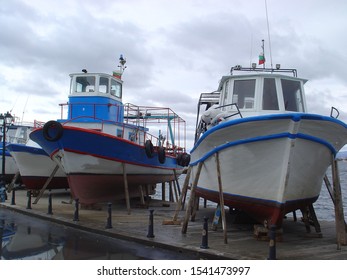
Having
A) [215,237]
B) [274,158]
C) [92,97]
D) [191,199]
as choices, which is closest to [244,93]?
[274,158]

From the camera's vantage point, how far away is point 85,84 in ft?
53.7

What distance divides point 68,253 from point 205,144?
13.5 ft

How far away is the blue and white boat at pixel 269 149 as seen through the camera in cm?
778

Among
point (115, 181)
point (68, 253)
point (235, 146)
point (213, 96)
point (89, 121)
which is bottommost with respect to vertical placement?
point (68, 253)

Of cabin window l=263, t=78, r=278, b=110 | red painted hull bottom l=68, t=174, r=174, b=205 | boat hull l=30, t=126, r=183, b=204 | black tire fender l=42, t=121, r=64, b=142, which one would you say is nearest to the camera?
cabin window l=263, t=78, r=278, b=110

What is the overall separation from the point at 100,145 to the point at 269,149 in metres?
6.80

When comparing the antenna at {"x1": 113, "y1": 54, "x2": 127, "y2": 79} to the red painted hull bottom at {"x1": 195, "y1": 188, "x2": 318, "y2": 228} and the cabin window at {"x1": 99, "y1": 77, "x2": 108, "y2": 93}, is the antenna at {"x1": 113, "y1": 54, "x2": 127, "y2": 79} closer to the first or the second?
the cabin window at {"x1": 99, "y1": 77, "x2": 108, "y2": 93}

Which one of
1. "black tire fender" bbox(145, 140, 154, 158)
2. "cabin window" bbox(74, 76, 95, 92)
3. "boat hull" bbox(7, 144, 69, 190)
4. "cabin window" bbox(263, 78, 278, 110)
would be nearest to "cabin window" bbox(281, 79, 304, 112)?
"cabin window" bbox(263, 78, 278, 110)

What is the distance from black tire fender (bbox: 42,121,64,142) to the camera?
12102mm

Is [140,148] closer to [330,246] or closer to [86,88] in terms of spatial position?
[86,88]

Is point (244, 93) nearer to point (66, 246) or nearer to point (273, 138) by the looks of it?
point (273, 138)

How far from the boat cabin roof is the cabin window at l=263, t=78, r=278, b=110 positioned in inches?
324
